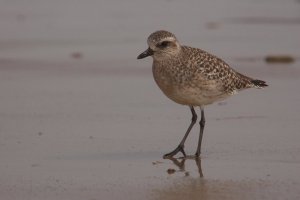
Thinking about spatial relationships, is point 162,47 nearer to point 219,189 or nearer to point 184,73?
point 184,73

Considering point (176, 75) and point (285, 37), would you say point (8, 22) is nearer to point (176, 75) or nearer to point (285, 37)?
point (285, 37)

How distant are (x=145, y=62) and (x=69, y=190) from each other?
686 cm

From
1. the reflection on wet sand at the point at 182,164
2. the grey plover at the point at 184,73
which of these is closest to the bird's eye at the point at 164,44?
the grey plover at the point at 184,73

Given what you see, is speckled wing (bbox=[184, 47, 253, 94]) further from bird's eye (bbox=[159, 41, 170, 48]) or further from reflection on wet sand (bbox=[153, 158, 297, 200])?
reflection on wet sand (bbox=[153, 158, 297, 200])

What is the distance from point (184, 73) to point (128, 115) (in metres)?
1.45

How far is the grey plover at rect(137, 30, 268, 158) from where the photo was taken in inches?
370

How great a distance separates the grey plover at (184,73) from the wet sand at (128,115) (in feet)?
1.62

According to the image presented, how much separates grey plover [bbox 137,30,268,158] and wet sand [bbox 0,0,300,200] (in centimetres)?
49

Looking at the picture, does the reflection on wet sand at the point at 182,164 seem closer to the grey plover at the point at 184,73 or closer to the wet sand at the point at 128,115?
the wet sand at the point at 128,115

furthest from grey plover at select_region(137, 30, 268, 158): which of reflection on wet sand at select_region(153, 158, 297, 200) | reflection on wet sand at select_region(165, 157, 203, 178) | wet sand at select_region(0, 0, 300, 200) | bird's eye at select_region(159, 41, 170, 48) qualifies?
reflection on wet sand at select_region(153, 158, 297, 200)

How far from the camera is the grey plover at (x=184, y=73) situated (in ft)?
30.9

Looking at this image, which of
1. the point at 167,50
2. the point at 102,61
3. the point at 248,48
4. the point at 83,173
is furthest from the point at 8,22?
the point at 83,173

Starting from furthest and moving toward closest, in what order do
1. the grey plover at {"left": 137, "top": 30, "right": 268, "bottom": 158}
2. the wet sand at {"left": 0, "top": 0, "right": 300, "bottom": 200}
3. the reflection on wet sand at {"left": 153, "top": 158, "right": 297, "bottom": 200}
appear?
1. the grey plover at {"left": 137, "top": 30, "right": 268, "bottom": 158}
2. the wet sand at {"left": 0, "top": 0, "right": 300, "bottom": 200}
3. the reflection on wet sand at {"left": 153, "top": 158, "right": 297, "bottom": 200}

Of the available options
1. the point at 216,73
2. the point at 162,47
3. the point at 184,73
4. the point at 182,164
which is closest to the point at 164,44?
the point at 162,47
